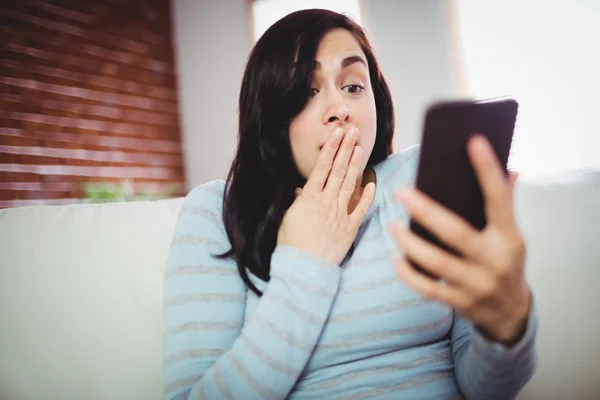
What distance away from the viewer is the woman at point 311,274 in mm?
557

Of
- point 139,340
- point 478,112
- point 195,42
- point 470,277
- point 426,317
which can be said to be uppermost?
point 195,42

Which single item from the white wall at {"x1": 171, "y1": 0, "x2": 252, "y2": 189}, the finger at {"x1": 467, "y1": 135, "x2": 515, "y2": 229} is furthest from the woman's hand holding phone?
the white wall at {"x1": 171, "y1": 0, "x2": 252, "y2": 189}

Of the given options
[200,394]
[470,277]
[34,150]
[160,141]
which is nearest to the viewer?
[470,277]

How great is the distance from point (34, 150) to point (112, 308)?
183cm

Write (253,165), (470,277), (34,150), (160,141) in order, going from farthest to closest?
(160,141), (34,150), (253,165), (470,277)

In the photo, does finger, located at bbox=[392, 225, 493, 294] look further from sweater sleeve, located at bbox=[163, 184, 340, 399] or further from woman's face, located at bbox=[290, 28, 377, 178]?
woman's face, located at bbox=[290, 28, 377, 178]

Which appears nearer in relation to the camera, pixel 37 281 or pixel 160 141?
pixel 37 281

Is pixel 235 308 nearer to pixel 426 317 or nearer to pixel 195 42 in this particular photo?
pixel 426 317

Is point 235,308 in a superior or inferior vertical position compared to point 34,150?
inferior

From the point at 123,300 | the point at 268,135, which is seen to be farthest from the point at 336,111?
the point at 123,300

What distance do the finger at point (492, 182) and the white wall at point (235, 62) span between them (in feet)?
7.47

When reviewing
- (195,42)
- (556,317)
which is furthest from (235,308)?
(195,42)

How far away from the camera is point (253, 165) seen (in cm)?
79

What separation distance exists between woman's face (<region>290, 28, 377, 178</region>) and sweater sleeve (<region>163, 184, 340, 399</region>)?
0.20 meters
